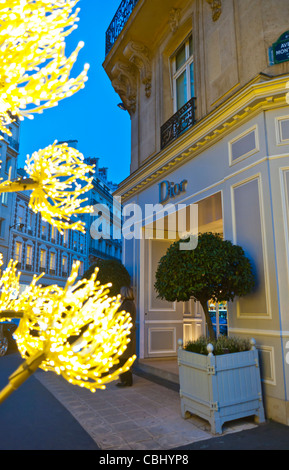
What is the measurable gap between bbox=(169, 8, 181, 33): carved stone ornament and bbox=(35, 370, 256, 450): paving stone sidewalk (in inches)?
332

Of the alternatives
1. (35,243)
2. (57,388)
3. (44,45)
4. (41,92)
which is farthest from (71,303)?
(35,243)

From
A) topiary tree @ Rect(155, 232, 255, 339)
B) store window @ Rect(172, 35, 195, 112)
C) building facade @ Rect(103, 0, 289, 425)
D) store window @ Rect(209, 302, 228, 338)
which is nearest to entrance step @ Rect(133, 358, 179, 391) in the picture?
building facade @ Rect(103, 0, 289, 425)

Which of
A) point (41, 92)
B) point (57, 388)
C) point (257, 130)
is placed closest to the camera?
point (41, 92)

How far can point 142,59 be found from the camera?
9633mm

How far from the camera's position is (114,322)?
62.2 inches

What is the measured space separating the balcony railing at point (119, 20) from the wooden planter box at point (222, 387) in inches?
363

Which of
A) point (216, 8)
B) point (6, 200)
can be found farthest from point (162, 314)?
point (6, 200)

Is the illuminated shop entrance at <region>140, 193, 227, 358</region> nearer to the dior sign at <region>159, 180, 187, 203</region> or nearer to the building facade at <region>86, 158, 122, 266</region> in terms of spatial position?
the dior sign at <region>159, 180, 187, 203</region>

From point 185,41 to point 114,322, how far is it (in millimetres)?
8799

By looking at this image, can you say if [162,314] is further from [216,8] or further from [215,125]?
[216,8]

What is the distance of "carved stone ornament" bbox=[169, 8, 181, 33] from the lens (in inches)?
324

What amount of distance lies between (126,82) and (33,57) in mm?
9610
